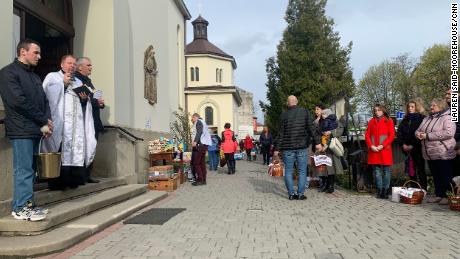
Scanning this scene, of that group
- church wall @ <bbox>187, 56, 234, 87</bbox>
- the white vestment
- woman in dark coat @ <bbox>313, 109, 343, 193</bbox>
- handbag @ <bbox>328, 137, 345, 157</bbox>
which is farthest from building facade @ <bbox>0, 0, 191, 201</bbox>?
church wall @ <bbox>187, 56, 234, 87</bbox>

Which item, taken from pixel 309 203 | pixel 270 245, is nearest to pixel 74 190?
pixel 270 245

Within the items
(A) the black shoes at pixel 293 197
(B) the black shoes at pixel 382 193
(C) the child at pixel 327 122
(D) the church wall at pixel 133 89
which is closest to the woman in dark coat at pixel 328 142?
(C) the child at pixel 327 122

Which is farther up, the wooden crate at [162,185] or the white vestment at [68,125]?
the white vestment at [68,125]

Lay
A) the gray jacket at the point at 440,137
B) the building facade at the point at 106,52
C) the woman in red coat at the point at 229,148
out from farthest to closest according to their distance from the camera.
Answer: the woman in red coat at the point at 229,148
the gray jacket at the point at 440,137
the building facade at the point at 106,52

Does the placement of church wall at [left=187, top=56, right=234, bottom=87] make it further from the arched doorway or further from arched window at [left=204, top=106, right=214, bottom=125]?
the arched doorway

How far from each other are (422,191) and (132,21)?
8.47m

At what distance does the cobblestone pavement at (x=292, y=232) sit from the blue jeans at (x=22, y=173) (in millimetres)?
998

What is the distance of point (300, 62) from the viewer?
1610 inches

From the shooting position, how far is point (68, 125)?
7.31 m

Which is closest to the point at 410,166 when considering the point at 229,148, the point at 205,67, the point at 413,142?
the point at 413,142

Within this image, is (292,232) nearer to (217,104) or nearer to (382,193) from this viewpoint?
(382,193)

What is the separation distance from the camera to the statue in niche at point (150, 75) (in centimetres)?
1445

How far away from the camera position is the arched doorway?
820 cm

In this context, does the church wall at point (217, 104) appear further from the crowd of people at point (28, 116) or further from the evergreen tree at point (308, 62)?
the crowd of people at point (28, 116)
